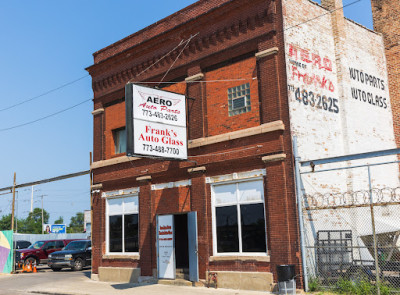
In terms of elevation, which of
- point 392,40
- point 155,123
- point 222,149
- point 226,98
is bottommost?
point 222,149

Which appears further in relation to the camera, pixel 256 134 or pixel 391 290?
pixel 256 134

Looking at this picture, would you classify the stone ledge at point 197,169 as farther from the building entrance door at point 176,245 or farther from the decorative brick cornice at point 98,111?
the decorative brick cornice at point 98,111

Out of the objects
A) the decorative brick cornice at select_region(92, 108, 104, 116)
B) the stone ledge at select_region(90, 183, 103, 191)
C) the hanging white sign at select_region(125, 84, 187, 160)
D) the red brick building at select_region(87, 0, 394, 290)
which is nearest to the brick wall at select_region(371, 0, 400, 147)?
the red brick building at select_region(87, 0, 394, 290)

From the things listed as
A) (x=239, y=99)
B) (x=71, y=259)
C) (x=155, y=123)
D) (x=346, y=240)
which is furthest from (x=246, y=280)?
(x=71, y=259)

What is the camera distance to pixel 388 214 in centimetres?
1375

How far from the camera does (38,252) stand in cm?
2909

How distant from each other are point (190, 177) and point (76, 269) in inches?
524

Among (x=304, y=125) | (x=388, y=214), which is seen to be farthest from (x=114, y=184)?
(x=388, y=214)

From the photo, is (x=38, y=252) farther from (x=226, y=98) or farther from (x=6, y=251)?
(x=226, y=98)

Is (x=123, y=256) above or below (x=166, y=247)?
below

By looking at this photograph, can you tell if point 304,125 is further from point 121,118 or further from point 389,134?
point 121,118

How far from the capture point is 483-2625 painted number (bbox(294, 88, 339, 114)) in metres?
14.8

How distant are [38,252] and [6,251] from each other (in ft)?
9.20

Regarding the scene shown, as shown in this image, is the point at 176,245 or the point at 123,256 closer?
the point at 176,245
